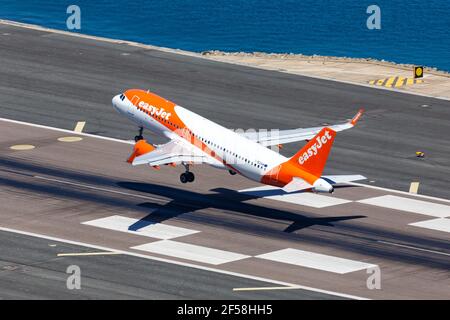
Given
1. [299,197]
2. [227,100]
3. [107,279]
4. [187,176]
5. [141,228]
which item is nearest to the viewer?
[107,279]

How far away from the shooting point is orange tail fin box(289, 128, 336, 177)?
82312 millimetres

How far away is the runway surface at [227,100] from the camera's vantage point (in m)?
106

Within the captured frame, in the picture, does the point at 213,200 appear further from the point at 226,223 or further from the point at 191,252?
the point at 191,252

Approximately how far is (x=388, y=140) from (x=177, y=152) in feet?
85.0

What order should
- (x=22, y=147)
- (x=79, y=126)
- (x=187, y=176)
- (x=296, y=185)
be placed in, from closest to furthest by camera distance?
(x=296, y=185), (x=187, y=176), (x=22, y=147), (x=79, y=126)

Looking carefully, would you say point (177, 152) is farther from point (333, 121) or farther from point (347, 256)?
point (333, 121)

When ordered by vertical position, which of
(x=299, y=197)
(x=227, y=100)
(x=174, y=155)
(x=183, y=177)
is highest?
(x=227, y=100)

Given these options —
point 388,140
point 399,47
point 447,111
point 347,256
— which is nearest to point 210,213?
point 347,256

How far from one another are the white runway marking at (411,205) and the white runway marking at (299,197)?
2.46m

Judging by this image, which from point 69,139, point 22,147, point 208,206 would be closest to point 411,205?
point 208,206

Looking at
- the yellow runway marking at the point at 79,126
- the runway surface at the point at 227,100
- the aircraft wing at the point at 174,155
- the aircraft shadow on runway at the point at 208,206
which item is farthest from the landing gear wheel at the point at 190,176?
the yellow runway marking at the point at 79,126

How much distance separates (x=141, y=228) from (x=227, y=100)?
35364mm

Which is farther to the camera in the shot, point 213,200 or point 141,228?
point 213,200

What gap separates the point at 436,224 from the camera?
295 feet
